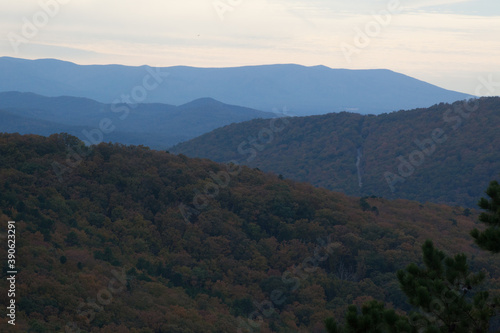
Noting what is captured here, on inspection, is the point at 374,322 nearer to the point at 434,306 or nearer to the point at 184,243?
the point at 434,306

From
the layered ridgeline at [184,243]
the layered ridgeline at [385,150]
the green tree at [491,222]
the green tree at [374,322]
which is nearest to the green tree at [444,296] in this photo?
the green tree at [491,222]

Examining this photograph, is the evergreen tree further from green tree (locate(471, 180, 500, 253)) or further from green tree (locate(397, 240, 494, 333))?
green tree (locate(471, 180, 500, 253))

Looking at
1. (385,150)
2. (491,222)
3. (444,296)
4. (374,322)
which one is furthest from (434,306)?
(385,150)

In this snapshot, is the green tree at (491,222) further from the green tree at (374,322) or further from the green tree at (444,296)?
the green tree at (374,322)

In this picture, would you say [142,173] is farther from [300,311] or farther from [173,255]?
[300,311]

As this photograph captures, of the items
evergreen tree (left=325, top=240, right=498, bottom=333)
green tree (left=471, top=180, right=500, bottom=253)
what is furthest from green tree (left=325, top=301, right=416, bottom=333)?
green tree (left=471, top=180, right=500, bottom=253)

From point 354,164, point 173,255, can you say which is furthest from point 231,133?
point 173,255
